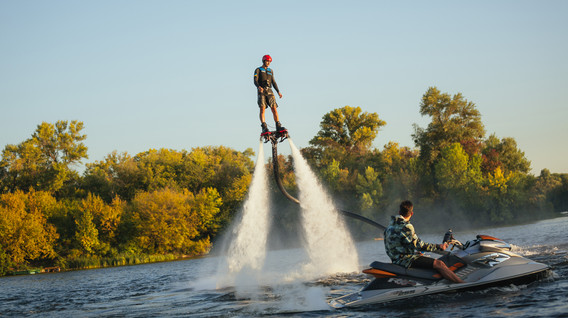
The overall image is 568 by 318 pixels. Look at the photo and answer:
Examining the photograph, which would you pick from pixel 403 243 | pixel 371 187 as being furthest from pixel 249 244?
pixel 371 187

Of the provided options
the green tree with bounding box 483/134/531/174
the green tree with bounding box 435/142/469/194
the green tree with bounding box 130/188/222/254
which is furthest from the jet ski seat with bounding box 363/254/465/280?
the green tree with bounding box 483/134/531/174

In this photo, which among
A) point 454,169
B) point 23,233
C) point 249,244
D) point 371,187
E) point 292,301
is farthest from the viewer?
point 371,187

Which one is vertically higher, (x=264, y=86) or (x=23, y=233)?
(x=264, y=86)

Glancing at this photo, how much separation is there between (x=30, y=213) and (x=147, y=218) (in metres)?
11.3

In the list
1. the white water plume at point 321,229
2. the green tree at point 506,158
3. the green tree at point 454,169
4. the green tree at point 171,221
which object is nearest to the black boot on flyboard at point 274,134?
the white water plume at point 321,229

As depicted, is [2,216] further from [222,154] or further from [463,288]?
[463,288]

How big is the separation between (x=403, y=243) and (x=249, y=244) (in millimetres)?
8044

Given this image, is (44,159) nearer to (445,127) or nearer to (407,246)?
(445,127)

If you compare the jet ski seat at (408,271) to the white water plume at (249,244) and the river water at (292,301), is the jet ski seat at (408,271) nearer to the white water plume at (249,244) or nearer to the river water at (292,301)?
the river water at (292,301)

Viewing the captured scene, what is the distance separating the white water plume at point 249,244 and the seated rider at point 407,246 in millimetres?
7189

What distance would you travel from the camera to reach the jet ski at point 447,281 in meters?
11.0

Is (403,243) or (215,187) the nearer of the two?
(403,243)

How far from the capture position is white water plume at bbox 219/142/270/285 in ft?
58.0

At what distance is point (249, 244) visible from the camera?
707 inches
